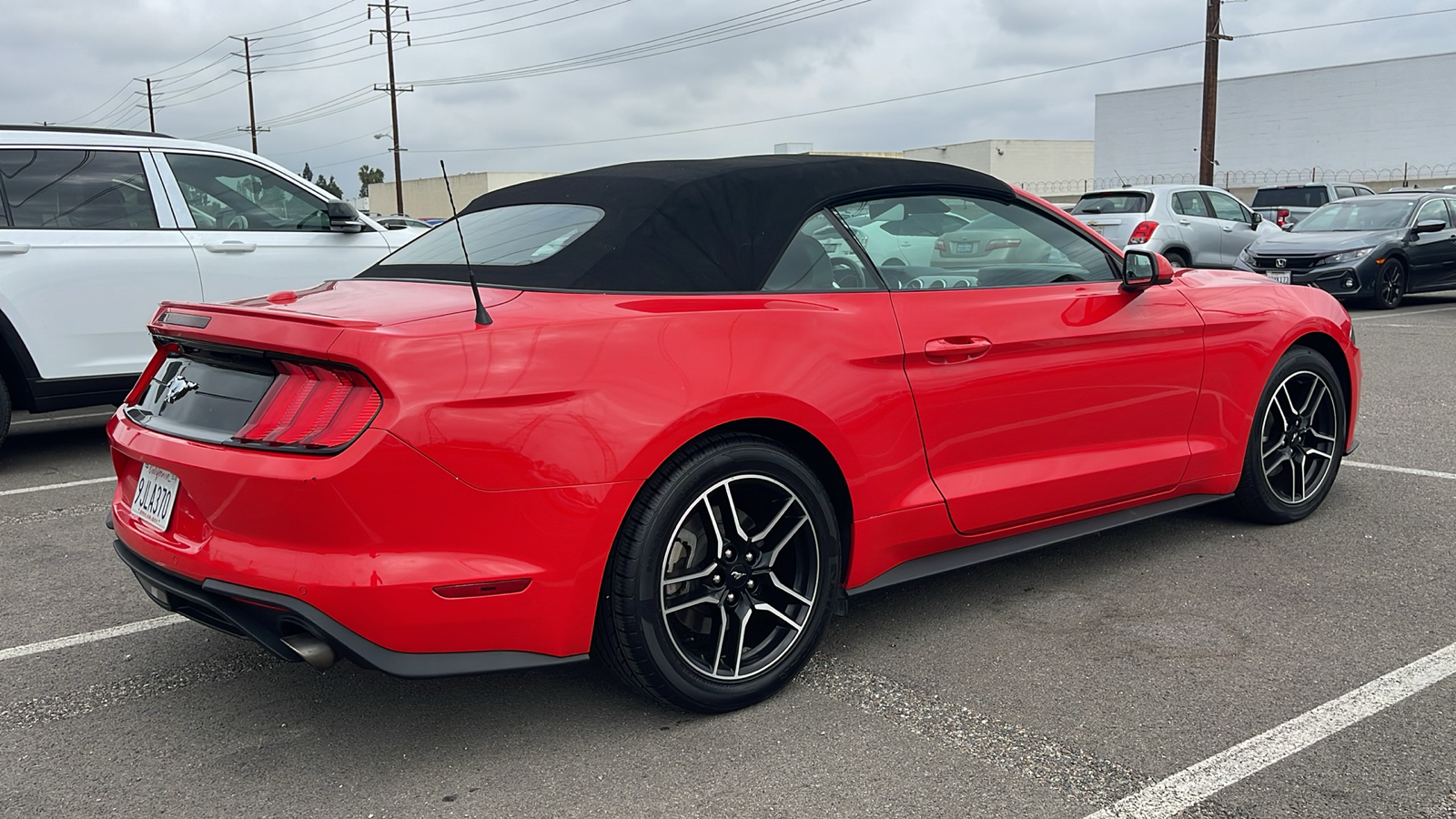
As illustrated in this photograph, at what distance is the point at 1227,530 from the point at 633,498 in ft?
9.72

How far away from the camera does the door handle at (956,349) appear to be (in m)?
3.42

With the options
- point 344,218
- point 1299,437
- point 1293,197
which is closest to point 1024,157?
point 1293,197

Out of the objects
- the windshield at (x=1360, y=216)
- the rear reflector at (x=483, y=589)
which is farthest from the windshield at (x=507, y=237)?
the windshield at (x=1360, y=216)

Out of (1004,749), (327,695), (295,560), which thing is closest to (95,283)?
(327,695)

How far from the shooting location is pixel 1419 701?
3.07m

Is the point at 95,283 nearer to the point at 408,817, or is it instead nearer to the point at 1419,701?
the point at 408,817

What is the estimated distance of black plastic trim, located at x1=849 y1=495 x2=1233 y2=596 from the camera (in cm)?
346

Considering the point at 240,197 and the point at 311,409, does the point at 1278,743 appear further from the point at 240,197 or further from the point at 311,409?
the point at 240,197

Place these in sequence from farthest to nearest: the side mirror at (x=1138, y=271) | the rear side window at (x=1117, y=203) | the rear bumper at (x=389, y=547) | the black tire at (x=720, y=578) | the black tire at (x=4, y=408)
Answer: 1. the rear side window at (x=1117, y=203)
2. the black tire at (x=4, y=408)
3. the side mirror at (x=1138, y=271)
4. the black tire at (x=720, y=578)
5. the rear bumper at (x=389, y=547)

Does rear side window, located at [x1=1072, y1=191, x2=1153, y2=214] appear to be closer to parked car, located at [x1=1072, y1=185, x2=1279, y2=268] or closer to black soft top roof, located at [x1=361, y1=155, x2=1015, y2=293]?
parked car, located at [x1=1072, y1=185, x2=1279, y2=268]

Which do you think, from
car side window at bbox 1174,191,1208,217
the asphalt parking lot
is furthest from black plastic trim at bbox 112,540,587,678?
car side window at bbox 1174,191,1208,217

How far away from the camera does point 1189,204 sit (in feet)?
52.6

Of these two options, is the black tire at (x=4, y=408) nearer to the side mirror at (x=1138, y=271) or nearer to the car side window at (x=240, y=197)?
the car side window at (x=240, y=197)

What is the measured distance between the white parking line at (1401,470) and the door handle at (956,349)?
3281mm
